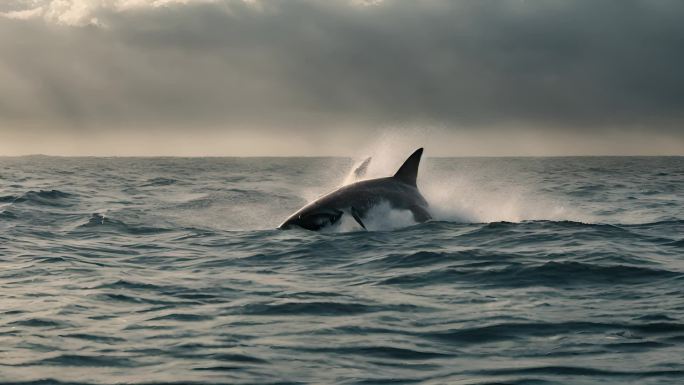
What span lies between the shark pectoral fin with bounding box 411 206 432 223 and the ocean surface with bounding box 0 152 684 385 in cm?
25

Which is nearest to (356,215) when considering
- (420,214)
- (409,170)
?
(420,214)

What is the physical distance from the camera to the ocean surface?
25.7ft

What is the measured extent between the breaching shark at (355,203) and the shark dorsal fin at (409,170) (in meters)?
0.06

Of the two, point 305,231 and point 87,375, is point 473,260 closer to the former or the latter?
point 305,231

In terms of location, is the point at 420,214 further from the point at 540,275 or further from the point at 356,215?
the point at 540,275

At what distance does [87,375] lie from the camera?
7594mm

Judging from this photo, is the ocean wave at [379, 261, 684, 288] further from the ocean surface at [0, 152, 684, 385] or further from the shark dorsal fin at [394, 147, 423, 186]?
the shark dorsal fin at [394, 147, 423, 186]

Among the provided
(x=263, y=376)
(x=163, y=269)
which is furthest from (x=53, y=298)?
(x=263, y=376)

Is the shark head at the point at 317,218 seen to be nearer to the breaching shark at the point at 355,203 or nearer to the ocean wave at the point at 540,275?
the breaching shark at the point at 355,203

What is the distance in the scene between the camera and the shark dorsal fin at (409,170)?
19.7m

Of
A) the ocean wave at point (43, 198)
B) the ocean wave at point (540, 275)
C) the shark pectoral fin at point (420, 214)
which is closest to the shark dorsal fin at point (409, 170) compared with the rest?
the shark pectoral fin at point (420, 214)

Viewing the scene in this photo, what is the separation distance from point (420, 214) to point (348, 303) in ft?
29.7

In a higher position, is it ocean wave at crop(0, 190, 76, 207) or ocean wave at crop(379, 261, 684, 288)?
ocean wave at crop(0, 190, 76, 207)

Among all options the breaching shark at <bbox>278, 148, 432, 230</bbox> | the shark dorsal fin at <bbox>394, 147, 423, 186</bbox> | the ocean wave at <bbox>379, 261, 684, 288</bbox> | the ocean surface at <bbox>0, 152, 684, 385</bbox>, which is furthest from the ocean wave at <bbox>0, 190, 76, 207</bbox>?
the ocean wave at <bbox>379, 261, 684, 288</bbox>
